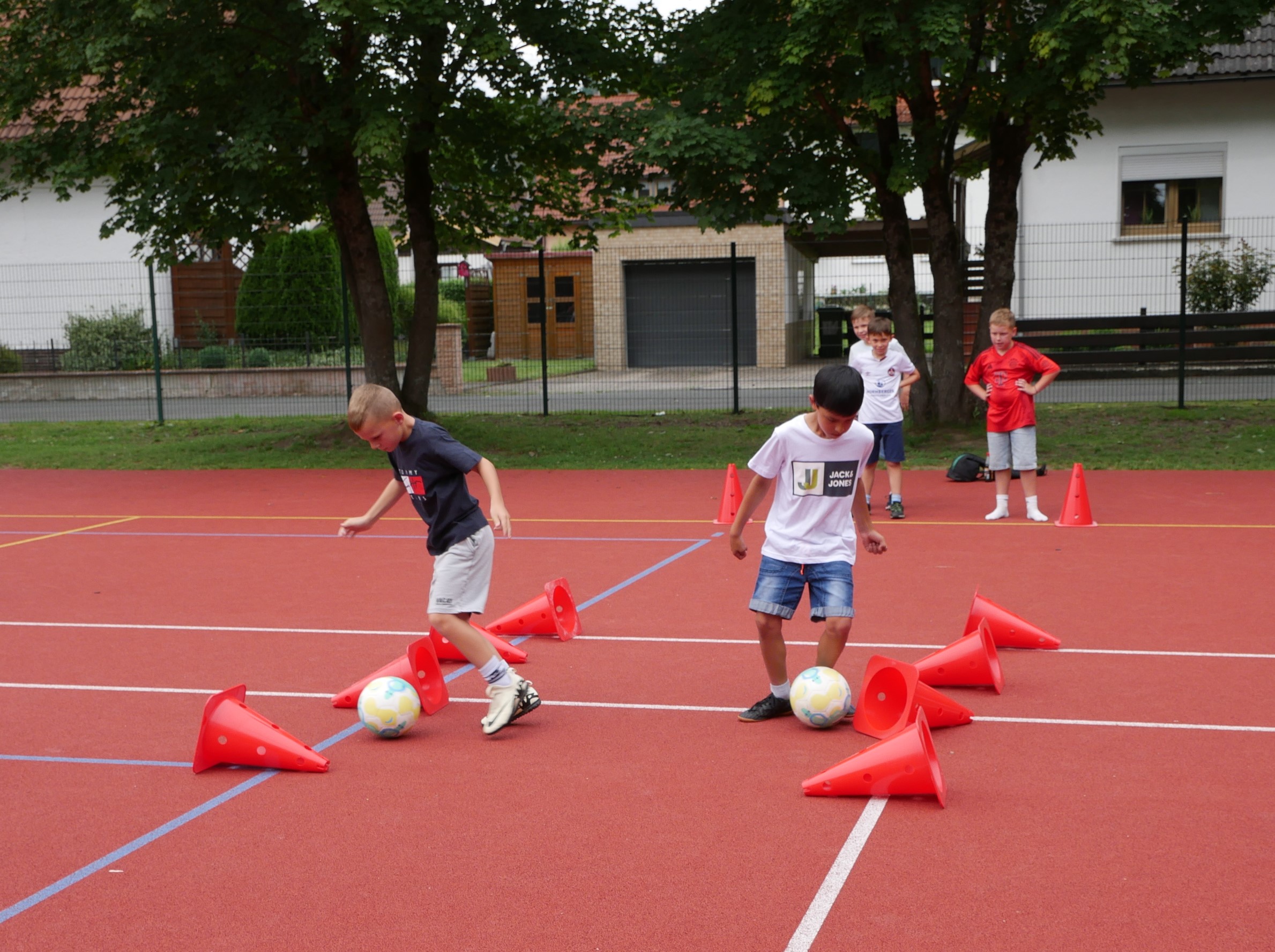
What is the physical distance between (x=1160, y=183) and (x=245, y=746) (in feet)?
91.7

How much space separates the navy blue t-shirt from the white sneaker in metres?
0.71

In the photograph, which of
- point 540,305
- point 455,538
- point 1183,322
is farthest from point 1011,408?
point 540,305

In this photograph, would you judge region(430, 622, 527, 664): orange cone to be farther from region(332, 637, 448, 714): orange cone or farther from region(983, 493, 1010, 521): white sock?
region(983, 493, 1010, 521): white sock

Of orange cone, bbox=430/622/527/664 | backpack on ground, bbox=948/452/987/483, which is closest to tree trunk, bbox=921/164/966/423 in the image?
backpack on ground, bbox=948/452/987/483

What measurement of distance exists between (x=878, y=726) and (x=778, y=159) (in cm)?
1208

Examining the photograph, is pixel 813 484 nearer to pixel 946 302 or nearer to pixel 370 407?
pixel 370 407

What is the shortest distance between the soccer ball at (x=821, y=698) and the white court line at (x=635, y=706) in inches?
18.9

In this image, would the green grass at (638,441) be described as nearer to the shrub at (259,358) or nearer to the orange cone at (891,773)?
the shrub at (259,358)

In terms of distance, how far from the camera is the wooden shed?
2458 cm

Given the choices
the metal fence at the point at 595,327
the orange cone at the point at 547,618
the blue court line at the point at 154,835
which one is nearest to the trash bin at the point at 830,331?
the metal fence at the point at 595,327

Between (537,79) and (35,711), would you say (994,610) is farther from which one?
(537,79)

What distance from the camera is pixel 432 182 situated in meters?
19.7

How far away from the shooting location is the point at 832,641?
575 cm

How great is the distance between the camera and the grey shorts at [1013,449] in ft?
37.7
